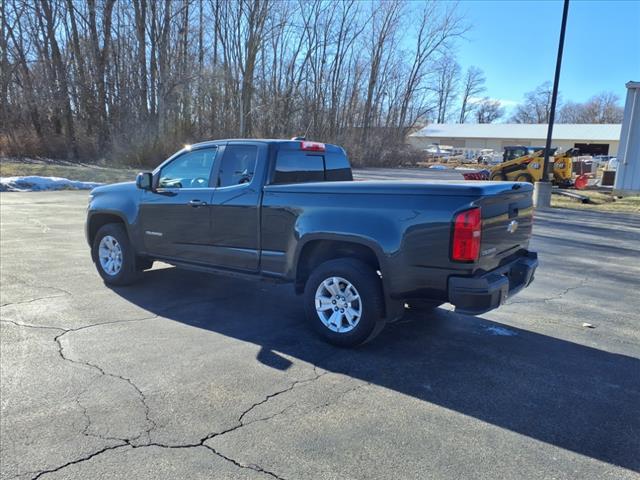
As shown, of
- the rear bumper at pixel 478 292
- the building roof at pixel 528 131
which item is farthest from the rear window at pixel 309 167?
the building roof at pixel 528 131

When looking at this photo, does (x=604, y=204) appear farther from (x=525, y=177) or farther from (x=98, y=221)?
(x=98, y=221)

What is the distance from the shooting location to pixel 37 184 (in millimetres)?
19594

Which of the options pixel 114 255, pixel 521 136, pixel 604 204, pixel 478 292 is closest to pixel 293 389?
pixel 478 292

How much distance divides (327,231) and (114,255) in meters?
3.42

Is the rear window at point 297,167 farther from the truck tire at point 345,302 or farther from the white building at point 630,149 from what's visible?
the white building at point 630,149

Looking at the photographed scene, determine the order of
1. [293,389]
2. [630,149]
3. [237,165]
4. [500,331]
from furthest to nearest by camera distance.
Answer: [630,149] < [237,165] < [500,331] < [293,389]

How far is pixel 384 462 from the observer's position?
110 inches

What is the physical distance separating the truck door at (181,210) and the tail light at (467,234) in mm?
2799

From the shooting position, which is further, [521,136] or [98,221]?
[521,136]

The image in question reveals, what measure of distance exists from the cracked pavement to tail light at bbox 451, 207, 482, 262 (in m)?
1.01

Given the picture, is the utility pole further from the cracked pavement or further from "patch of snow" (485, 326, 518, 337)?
"patch of snow" (485, 326, 518, 337)

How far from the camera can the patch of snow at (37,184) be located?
19047 mm

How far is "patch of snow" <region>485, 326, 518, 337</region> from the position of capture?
495 cm

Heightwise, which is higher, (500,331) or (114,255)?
(114,255)
